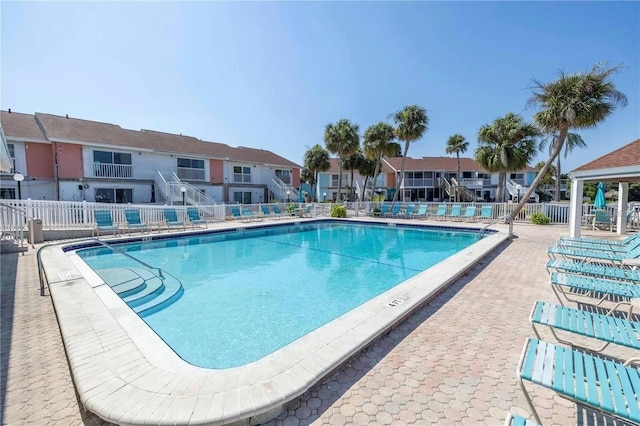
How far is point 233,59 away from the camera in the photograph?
1448 centimetres

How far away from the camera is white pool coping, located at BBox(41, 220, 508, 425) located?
7.75ft

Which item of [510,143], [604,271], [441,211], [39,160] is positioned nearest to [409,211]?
[441,211]

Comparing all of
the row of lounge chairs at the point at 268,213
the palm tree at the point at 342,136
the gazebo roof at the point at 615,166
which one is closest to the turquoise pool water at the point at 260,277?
the row of lounge chairs at the point at 268,213

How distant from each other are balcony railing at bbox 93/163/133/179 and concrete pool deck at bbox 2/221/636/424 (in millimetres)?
16973

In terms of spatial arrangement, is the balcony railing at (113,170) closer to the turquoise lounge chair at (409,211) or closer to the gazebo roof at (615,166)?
the turquoise lounge chair at (409,211)

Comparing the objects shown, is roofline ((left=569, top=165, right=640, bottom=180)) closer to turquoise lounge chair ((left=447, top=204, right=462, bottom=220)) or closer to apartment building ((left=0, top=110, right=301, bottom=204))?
turquoise lounge chair ((left=447, top=204, right=462, bottom=220))

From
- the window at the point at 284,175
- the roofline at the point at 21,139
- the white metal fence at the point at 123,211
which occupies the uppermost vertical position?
the roofline at the point at 21,139

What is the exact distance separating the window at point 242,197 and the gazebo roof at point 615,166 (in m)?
23.9

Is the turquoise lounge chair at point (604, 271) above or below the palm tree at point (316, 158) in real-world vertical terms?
below

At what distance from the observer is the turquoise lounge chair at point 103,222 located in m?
12.4

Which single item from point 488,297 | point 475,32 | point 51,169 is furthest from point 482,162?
point 51,169

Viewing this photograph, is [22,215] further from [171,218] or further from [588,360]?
[588,360]

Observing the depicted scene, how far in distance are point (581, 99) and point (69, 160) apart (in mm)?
27726

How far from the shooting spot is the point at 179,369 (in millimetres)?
3016
